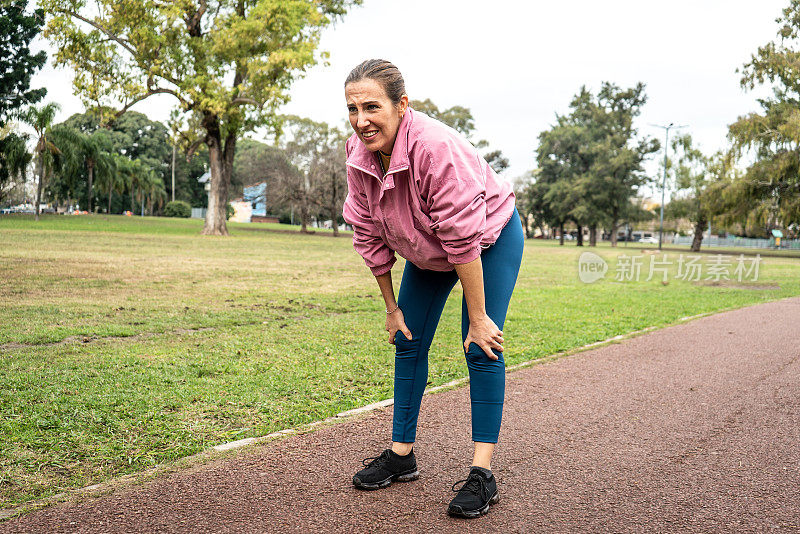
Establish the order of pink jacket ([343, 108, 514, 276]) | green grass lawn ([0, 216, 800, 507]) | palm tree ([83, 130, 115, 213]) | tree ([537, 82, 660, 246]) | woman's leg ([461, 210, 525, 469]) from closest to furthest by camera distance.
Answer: pink jacket ([343, 108, 514, 276]), woman's leg ([461, 210, 525, 469]), green grass lawn ([0, 216, 800, 507]), palm tree ([83, 130, 115, 213]), tree ([537, 82, 660, 246])

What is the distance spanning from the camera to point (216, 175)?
104ft

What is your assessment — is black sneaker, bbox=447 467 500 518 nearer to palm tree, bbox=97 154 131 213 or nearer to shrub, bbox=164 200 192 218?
palm tree, bbox=97 154 131 213

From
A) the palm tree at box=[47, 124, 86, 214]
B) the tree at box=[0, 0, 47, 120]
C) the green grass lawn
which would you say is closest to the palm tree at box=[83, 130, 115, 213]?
the palm tree at box=[47, 124, 86, 214]

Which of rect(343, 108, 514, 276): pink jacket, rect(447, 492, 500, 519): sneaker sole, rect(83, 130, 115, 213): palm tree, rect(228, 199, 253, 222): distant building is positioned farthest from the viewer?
rect(228, 199, 253, 222): distant building

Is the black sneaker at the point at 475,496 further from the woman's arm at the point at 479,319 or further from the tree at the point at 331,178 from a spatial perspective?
the tree at the point at 331,178

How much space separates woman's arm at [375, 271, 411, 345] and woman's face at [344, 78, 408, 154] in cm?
66

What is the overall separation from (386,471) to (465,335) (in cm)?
73

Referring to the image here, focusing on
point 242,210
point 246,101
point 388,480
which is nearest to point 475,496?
point 388,480

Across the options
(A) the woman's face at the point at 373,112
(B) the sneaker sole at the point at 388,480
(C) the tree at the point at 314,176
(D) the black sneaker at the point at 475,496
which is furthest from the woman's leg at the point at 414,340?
(C) the tree at the point at 314,176

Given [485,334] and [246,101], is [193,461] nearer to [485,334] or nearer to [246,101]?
[485,334]

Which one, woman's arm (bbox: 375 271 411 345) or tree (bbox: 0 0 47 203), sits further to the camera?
tree (bbox: 0 0 47 203)

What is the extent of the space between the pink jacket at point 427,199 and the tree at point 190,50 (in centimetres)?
2567

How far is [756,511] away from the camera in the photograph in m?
2.71

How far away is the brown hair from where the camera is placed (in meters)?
2.49
